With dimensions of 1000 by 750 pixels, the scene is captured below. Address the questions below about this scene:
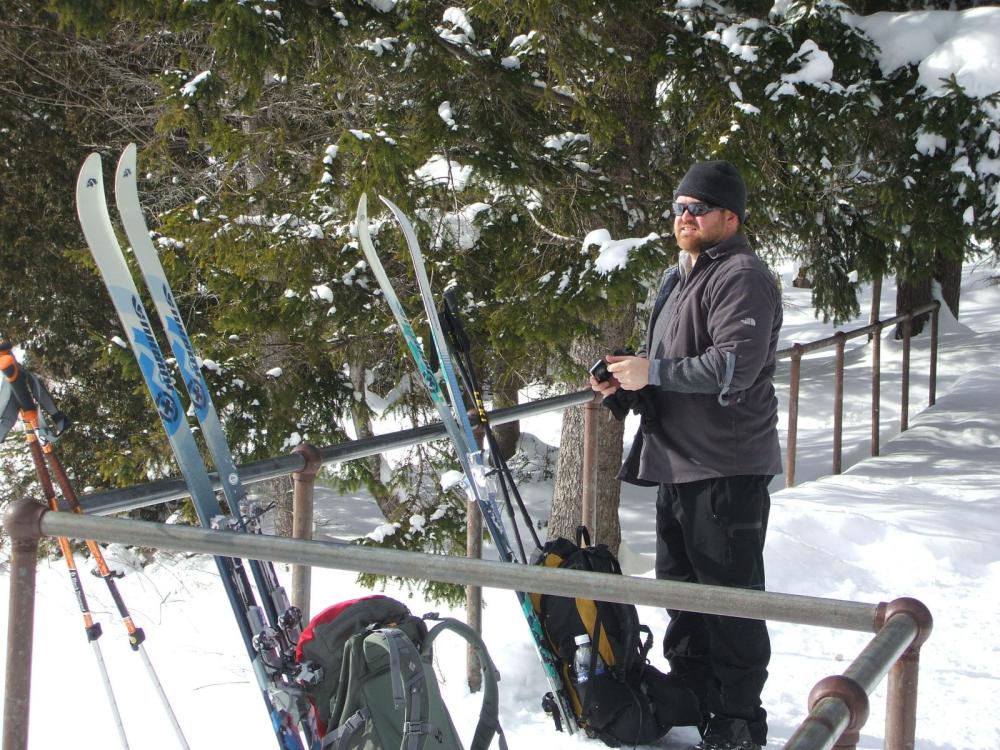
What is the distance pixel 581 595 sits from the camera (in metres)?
1.39

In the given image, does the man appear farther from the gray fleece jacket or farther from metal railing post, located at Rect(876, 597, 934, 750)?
metal railing post, located at Rect(876, 597, 934, 750)

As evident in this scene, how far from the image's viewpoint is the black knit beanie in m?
2.57

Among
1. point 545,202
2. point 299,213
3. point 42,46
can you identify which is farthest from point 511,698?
point 42,46

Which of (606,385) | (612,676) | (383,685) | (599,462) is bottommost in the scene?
(599,462)

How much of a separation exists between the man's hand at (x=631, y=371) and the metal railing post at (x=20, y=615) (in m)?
1.41

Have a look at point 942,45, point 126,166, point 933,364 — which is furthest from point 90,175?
point 933,364

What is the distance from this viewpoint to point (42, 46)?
894 cm

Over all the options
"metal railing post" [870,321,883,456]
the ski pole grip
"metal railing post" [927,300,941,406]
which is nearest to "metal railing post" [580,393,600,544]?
the ski pole grip

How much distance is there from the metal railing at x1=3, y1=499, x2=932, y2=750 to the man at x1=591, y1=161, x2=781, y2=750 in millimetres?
1164

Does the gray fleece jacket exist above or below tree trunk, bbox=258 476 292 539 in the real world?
above

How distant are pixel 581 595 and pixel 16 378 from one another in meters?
1.70

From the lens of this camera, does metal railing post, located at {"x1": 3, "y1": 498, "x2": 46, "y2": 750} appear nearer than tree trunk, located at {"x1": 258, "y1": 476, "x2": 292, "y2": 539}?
Yes

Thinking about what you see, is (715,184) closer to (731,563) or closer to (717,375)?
(717,375)

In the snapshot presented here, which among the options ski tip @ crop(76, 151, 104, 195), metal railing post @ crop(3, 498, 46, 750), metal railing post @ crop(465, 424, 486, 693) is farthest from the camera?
metal railing post @ crop(465, 424, 486, 693)
